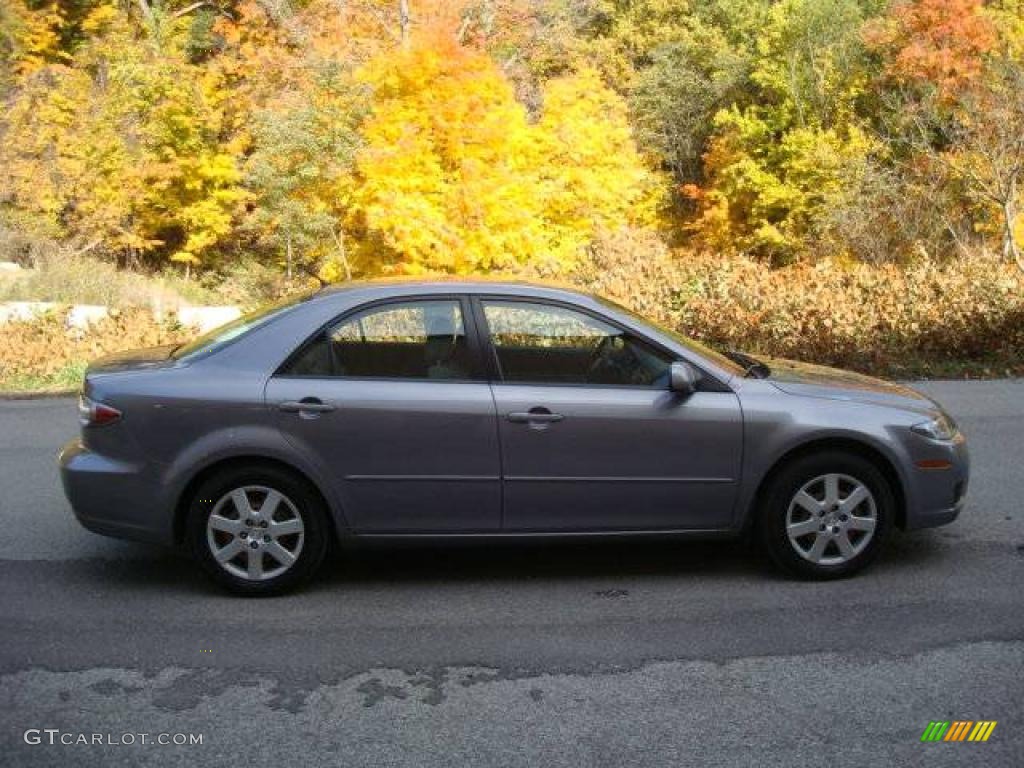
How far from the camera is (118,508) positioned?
5.29 m

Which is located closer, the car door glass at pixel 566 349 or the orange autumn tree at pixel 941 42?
the car door glass at pixel 566 349

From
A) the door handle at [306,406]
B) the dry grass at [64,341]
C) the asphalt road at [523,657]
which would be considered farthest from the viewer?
the dry grass at [64,341]

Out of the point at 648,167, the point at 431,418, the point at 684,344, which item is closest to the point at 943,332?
the point at 684,344

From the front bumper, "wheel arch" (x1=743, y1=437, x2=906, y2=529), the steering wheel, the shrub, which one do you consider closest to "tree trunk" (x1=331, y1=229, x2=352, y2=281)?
the shrub

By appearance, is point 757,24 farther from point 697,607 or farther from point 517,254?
point 697,607

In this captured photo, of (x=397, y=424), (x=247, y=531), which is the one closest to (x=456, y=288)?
(x=397, y=424)

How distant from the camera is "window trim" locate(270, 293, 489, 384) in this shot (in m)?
5.29

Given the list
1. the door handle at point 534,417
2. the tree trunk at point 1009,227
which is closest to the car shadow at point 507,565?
the door handle at point 534,417

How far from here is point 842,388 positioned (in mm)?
5645

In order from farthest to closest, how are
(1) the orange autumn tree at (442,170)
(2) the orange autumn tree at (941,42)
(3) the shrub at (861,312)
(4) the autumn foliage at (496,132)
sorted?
1. (2) the orange autumn tree at (941,42)
2. (4) the autumn foliage at (496,132)
3. (1) the orange autumn tree at (442,170)
4. (3) the shrub at (861,312)

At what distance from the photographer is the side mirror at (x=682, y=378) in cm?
525

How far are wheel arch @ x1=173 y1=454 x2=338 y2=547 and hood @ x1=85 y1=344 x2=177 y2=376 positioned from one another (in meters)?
0.59

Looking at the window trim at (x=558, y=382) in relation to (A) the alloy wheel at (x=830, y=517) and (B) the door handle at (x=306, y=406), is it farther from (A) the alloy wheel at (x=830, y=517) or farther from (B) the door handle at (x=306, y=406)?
(B) the door handle at (x=306, y=406)

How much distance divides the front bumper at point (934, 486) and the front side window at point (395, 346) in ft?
7.42
